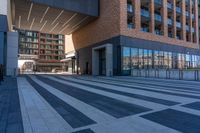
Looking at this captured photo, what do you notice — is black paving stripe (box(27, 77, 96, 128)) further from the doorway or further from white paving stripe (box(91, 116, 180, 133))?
the doorway

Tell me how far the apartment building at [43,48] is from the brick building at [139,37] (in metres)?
44.8

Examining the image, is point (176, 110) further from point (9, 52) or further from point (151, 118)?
point (9, 52)

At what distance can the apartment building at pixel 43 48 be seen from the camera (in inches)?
3167

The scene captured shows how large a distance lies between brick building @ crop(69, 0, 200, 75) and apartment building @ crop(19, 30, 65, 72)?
147ft

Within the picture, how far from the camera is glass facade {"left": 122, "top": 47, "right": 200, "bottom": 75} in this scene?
88.5 feet

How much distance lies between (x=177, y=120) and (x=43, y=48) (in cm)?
8704

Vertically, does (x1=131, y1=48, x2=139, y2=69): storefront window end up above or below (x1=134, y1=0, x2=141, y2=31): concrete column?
A: below

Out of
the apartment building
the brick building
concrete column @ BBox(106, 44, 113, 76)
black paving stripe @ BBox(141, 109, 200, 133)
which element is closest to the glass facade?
the brick building

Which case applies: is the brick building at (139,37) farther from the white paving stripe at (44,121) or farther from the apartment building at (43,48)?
the apartment building at (43,48)

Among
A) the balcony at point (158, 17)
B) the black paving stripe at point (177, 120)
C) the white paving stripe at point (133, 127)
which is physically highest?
the balcony at point (158, 17)

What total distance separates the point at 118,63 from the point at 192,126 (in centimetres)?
2246

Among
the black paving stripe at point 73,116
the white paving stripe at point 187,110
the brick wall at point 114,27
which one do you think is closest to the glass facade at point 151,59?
the brick wall at point 114,27

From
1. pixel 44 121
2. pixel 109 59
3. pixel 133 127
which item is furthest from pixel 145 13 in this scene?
pixel 44 121

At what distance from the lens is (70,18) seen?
105 ft
